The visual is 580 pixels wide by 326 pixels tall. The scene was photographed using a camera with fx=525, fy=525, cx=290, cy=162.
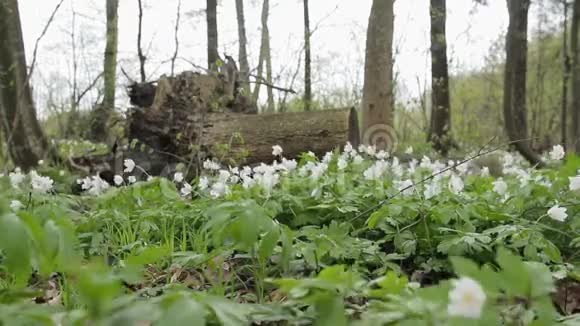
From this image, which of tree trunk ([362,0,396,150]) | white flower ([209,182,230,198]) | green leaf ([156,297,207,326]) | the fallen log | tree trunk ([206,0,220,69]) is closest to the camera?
green leaf ([156,297,207,326])

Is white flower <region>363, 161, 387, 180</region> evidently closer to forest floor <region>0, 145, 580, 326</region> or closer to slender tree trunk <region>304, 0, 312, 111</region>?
forest floor <region>0, 145, 580, 326</region>

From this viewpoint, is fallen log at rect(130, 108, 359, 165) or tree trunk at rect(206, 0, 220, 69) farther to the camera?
tree trunk at rect(206, 0, 220, 69)

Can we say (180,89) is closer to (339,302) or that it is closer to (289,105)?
(339,302)

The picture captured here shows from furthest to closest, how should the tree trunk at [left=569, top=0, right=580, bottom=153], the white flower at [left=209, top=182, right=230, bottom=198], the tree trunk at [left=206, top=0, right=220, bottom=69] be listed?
the tree trunk at [left=569, top=0, right=580, bottom=153], the tree trunk at [left=206, top=0, right=220, bottom=69], the white flower at [left=209, top=182, right=230, bottom=198]

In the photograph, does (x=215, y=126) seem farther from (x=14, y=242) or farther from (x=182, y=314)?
(x=182, y=314)

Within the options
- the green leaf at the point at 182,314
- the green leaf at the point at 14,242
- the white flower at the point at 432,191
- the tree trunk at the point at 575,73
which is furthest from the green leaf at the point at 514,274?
the tree trunk at the point at 575,73

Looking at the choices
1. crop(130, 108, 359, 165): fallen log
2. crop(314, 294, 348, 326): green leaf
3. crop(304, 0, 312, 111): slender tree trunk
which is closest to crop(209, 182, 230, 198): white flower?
crop(314, 294, 348, 326): green leaf

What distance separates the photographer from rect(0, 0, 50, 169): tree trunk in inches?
280

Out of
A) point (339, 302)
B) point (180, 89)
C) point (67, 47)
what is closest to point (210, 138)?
point (180, 89)

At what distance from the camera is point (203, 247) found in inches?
98.1

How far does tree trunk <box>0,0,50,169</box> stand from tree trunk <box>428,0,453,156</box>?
708cm

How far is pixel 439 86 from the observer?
1055cm

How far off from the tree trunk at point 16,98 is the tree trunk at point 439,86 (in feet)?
23.2

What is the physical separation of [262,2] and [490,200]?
42.2 ft
